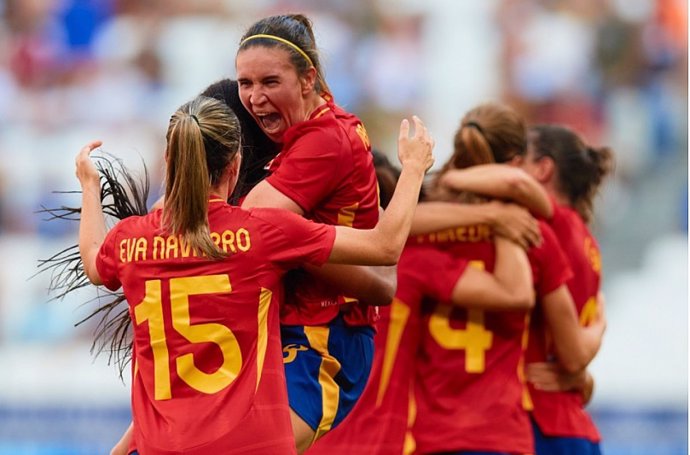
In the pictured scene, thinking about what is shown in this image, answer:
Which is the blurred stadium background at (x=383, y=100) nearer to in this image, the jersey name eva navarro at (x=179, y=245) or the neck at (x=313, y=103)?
the neck at (x=313, y=103)

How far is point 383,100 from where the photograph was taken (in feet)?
37.0

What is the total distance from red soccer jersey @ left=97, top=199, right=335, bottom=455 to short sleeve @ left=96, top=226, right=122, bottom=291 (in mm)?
72

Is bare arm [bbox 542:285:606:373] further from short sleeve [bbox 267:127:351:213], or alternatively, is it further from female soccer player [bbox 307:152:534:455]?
short sleeve [bbox 267:127:351:213]

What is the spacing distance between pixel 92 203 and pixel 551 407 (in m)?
2.32

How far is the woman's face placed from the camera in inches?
153

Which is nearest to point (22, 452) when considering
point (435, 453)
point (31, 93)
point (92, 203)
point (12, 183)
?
point (12, 183)

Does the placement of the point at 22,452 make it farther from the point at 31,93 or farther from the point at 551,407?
the point at 551,407

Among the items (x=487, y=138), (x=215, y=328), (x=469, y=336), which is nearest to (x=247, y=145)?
(x=215, y=328)

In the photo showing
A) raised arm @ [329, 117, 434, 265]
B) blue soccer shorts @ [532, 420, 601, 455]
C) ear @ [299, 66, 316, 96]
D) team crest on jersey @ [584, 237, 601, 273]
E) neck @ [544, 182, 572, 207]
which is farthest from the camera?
neck @ [544, 182, 572, 207]

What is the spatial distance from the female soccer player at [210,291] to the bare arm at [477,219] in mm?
1252

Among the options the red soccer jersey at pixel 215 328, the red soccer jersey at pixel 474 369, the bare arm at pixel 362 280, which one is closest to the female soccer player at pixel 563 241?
the red soccer jersey at pixel 474 369

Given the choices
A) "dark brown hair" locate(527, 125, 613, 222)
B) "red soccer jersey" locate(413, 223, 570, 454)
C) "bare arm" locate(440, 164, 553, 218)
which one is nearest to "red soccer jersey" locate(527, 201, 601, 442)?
"dark brown hair" locate(527, 125, 613, 222)

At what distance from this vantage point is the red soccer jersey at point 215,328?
11.5ft

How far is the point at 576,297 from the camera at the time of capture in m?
5.41
